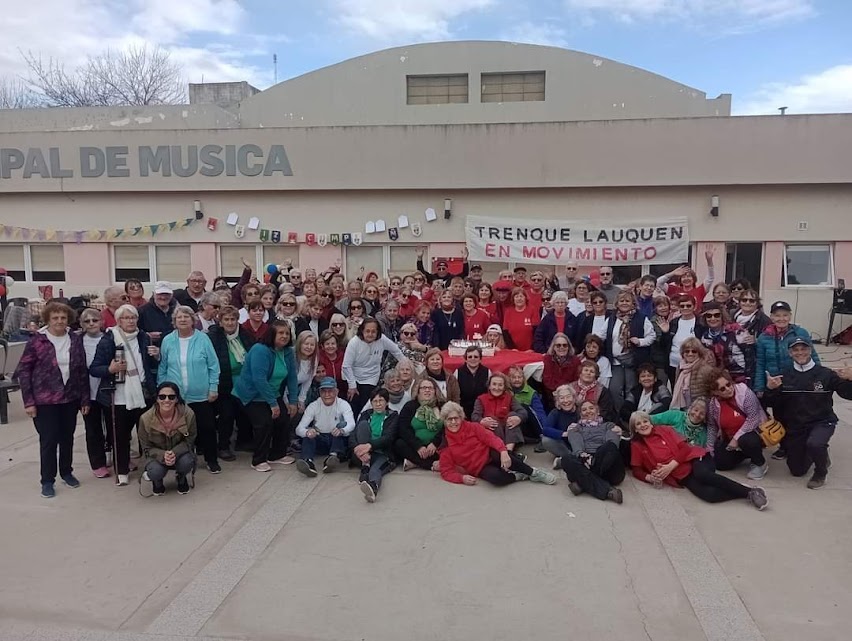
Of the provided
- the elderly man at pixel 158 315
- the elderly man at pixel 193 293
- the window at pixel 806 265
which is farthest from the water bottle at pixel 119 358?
the window at pixel 806 265

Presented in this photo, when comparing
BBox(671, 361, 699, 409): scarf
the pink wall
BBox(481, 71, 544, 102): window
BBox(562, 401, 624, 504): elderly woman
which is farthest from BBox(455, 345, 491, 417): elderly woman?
BBox(481, 71, 544, 102): window

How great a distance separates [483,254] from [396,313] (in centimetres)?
573

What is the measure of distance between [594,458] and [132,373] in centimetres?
432

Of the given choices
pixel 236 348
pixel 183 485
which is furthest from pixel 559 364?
pixel 183 485

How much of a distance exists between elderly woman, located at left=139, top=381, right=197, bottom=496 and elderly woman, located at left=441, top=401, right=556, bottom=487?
234 cm

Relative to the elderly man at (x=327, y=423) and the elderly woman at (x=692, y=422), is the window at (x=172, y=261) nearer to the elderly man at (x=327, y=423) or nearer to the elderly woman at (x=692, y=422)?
the elderly man at (x=327, y=423)

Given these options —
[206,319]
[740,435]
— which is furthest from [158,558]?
[740,435]

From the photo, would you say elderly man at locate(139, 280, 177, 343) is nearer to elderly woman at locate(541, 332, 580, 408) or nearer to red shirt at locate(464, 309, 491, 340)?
red shirt at locate(464, 309, 491, 340)

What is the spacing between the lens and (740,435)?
5832mm

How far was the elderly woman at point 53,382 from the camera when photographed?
5367 millimetres

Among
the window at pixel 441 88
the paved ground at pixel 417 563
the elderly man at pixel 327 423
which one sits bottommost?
the paved ground at pixel 417 563

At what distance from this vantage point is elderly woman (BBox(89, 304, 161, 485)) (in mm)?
5598

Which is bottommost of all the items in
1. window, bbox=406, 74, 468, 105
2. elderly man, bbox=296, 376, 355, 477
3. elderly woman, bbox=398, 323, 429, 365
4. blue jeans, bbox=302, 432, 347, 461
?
blue jeans, bbox=302, 432, 347, 461

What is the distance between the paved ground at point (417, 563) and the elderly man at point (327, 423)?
43cm
